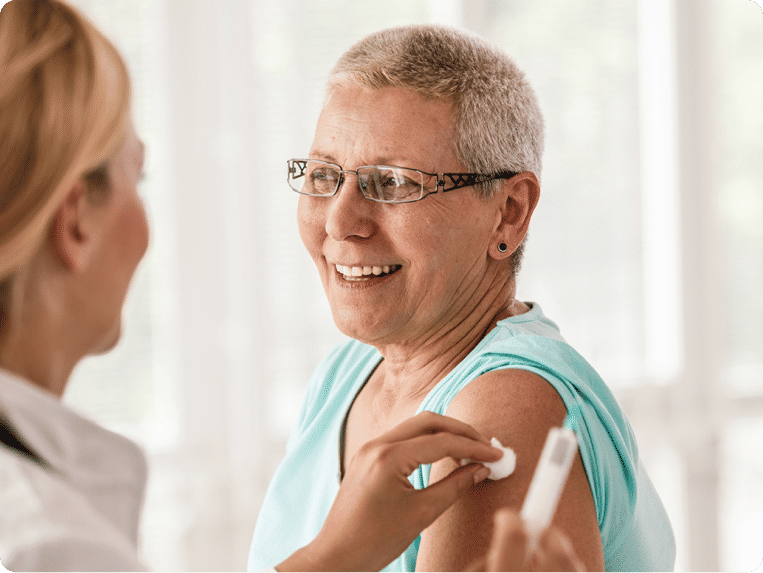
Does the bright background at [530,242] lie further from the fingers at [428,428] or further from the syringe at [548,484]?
the syringe at [548,484]

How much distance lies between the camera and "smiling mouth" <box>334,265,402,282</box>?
1227mm

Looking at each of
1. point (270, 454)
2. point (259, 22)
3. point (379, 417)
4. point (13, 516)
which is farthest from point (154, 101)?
point (13, 516)

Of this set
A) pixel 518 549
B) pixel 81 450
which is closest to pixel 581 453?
pixel 518 549

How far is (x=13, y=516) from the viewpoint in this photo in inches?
22.3

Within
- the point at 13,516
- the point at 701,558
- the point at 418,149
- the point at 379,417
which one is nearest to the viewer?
the point at 13,516

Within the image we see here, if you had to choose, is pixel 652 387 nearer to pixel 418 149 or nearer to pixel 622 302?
pixel 622 302

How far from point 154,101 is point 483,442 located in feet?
7.65

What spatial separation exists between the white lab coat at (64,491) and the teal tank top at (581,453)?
439 millimetres

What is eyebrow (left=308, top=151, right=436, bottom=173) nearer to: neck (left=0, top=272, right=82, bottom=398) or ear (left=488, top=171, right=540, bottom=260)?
ear (left=488, top=171, right=540, bottom=260)

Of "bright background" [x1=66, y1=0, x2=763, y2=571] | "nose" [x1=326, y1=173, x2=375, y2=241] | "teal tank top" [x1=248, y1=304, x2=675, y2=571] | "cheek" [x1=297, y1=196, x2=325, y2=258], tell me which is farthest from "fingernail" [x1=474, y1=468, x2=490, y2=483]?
"bright background" [x1=66, y1=0, x2=763, y2=571]

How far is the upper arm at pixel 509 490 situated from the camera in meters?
0.87

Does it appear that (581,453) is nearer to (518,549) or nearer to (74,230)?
(518,549)

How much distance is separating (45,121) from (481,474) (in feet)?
1.96

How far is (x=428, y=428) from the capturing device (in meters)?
0.85
